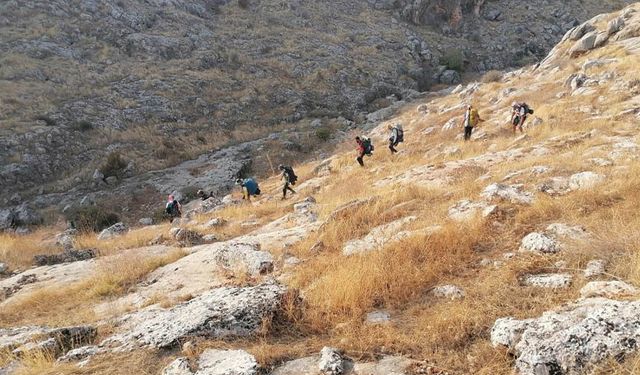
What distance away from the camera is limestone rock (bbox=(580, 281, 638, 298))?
145 inches

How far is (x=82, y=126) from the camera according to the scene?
25719mm

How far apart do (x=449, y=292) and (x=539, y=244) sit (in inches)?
54.3

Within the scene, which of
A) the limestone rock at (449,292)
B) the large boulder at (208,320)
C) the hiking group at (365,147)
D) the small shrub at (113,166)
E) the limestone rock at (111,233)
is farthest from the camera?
the small shrub at (113,166)

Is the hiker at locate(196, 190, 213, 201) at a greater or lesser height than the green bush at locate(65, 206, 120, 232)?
lesser

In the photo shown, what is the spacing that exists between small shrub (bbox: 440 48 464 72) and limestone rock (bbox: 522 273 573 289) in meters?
40.9

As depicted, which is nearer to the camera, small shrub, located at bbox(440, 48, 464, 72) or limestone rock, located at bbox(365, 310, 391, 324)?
limestone rock, located at bbox(365, 310, 391, 324)

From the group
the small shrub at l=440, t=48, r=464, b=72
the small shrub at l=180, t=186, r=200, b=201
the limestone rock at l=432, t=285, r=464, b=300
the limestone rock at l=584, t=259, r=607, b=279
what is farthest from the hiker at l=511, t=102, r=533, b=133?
the small shrub at l=440, t=48, r=464, b=72

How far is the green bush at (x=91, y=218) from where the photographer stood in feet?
55.5

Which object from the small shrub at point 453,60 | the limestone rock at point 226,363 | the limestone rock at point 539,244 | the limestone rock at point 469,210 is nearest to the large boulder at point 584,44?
the small shrub at point 453,60

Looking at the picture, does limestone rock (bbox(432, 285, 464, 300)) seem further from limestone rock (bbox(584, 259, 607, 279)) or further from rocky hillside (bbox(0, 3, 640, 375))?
limestone rock (bbox(584, 259, 607, 279))

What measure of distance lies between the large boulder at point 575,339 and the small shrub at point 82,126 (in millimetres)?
27610

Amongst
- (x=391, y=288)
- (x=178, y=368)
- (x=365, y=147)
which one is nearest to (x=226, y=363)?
(x=178, y=368)

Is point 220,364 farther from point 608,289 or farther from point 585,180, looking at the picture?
point 585,180

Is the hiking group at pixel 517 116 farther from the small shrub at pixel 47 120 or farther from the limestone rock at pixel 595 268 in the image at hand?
the small shrub at pixel 47 120
